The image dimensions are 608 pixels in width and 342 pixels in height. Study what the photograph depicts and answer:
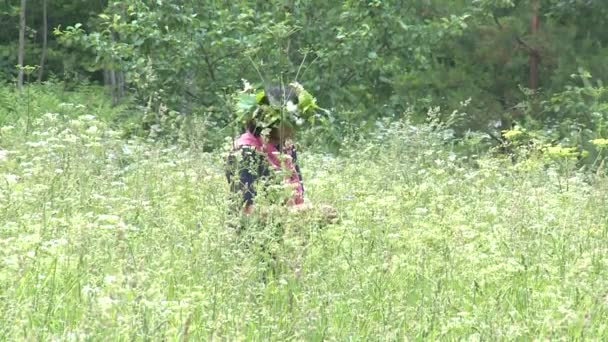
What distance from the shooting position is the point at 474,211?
16.3 feet

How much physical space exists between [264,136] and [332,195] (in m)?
1.80

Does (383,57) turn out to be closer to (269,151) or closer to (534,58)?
(534,58)

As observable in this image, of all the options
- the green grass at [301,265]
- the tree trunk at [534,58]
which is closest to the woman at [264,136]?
the green grass at [301,265]

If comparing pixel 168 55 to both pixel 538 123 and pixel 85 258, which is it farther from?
pixel 85 258

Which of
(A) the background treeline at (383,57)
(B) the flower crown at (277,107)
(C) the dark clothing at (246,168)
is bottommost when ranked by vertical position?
(A) the background treeline at (383,57)

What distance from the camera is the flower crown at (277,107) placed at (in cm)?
416

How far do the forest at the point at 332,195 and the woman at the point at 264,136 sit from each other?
4cm

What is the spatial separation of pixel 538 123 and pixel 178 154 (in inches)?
245

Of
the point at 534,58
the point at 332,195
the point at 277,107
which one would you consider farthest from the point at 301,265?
the point at 534,58

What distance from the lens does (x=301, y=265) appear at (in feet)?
11.4

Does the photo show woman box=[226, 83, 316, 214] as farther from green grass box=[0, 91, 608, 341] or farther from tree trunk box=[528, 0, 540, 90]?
tree trunk box=[528, 0, 540, 90]

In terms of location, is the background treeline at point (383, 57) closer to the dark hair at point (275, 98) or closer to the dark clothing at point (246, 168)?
the dark hair at point (275, 98)

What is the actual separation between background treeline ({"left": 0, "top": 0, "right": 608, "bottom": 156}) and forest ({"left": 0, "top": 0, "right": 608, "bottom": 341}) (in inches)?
1.3

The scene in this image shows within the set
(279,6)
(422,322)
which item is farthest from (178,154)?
(279,6)
